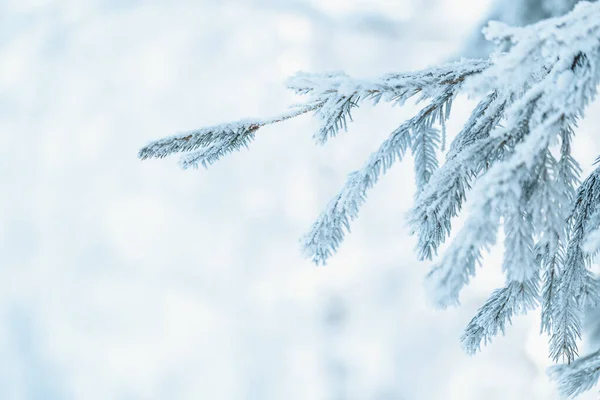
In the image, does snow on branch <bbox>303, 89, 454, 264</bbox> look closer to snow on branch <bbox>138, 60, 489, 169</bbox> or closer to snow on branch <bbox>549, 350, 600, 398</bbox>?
snow on branch <bbox>138, 60, 489, 169</bbox>

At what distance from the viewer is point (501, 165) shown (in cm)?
59

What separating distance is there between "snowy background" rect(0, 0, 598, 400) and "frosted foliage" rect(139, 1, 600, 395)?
5833 mm

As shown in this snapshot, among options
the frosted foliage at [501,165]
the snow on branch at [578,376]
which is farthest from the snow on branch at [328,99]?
the snow on branch at [578,376]

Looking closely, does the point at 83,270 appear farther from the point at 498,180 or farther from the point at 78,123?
the point at 498,180

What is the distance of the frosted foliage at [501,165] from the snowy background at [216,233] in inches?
230

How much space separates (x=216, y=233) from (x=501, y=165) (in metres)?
9.83

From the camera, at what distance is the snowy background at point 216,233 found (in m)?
8.20

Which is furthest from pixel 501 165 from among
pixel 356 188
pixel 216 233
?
pixel 216 233

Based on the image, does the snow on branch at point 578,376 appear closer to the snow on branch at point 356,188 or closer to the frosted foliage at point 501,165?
the frosted foliage at point 501,165

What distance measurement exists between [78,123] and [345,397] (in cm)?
942

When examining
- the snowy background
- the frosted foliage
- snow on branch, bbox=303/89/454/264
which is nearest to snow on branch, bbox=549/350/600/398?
the frosted foliage

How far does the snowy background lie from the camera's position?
26.9ft


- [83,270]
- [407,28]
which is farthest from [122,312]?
[407,28]

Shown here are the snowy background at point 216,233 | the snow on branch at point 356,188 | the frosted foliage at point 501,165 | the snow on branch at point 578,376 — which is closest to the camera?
the frosted foliage at point 501,165
